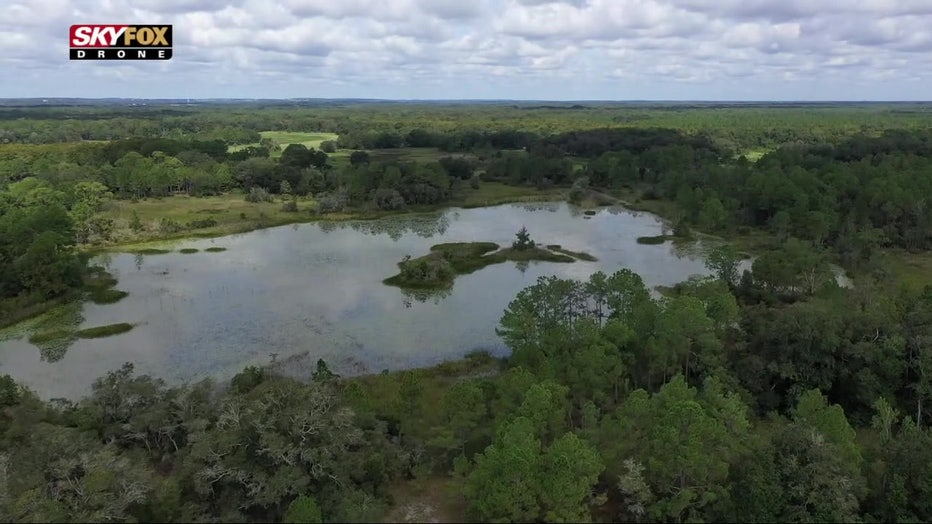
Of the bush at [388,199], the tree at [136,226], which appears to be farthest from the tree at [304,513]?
the bush at [388,199]

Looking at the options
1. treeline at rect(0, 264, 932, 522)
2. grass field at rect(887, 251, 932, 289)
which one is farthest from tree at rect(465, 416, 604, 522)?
Answer: grass field at rect(887, 251, 932, 289)

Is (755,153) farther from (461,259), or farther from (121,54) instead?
(121,54)

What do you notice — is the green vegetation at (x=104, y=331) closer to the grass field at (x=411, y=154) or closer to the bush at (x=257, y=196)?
the bush at (x=257, y=196)

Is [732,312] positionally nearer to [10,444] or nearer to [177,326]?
[10,444]

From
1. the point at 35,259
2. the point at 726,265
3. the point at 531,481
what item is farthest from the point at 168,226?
the point at 531,481

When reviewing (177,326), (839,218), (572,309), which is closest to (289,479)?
(572,309)
